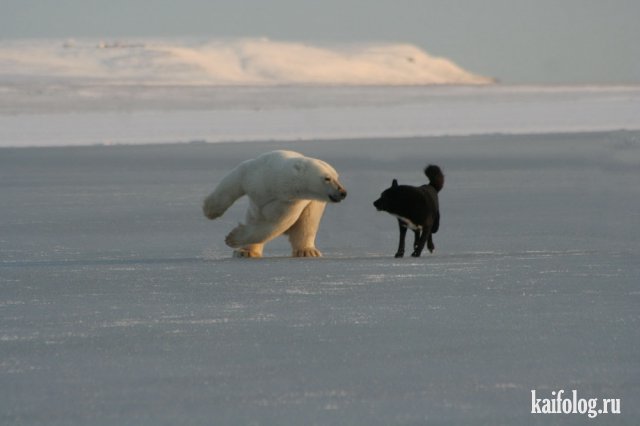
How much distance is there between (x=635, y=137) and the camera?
21.6 m

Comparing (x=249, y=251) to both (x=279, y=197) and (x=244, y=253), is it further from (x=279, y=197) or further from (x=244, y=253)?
(x=279, y=197)

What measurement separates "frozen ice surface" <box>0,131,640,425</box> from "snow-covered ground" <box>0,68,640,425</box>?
0.01 meters

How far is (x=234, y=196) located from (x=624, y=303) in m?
2.86

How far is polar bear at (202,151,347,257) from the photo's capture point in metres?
7.84

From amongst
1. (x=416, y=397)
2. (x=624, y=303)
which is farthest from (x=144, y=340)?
(x=624, y=303)

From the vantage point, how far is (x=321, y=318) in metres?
5.75

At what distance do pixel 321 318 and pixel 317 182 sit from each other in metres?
2.14

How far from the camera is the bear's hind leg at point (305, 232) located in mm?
8250

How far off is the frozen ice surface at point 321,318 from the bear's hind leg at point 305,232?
16cm

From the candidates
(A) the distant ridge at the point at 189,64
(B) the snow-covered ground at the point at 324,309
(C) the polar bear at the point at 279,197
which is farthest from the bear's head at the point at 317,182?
(A) the distant ridge at the point at 189,64

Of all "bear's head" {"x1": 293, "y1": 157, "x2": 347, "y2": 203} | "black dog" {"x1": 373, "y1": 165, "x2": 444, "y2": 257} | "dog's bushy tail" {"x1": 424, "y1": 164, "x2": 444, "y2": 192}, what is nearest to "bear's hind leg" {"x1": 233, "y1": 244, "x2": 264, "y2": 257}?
"bear's head" {"x1": 293, "y1": 157, "x2": 347, "y2": 203}

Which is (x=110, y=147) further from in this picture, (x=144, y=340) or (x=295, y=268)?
(x=144, y=340)
